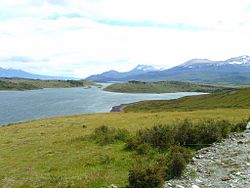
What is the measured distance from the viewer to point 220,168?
56.1ft

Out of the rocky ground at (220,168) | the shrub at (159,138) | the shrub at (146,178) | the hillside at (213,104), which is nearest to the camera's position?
the shrub at (146,178)

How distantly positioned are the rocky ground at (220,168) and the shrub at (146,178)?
1.82ft

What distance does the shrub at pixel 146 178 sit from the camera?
47.6 feet

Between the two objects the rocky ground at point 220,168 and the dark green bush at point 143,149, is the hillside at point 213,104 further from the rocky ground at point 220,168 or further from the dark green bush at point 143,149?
the rocky ground at point 220,168

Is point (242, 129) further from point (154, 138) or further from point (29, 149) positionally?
point (29, 149)

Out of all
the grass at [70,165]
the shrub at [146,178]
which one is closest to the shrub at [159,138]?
the grass at [70,165]

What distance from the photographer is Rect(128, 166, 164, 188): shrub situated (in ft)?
47.6

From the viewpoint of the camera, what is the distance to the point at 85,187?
52.9 feet

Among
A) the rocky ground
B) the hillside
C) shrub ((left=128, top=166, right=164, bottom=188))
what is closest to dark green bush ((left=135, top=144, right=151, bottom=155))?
the rocky ground

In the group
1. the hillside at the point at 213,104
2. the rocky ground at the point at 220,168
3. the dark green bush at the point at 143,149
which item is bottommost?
the hillside at the point at 213,104

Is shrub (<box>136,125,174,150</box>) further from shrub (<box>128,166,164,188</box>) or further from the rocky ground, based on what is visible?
shrub (<box>128,166,164,188</box>)

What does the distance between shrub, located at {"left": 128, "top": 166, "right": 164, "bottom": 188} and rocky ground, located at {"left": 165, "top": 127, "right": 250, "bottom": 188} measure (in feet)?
1.82

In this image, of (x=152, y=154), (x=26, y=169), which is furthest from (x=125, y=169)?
(x=26, y=169)

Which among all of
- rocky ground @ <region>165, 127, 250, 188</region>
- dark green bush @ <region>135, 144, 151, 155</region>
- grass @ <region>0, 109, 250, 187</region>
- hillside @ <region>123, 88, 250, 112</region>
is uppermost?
rocky ground @ <region>165, 127, 250, 188</region>
